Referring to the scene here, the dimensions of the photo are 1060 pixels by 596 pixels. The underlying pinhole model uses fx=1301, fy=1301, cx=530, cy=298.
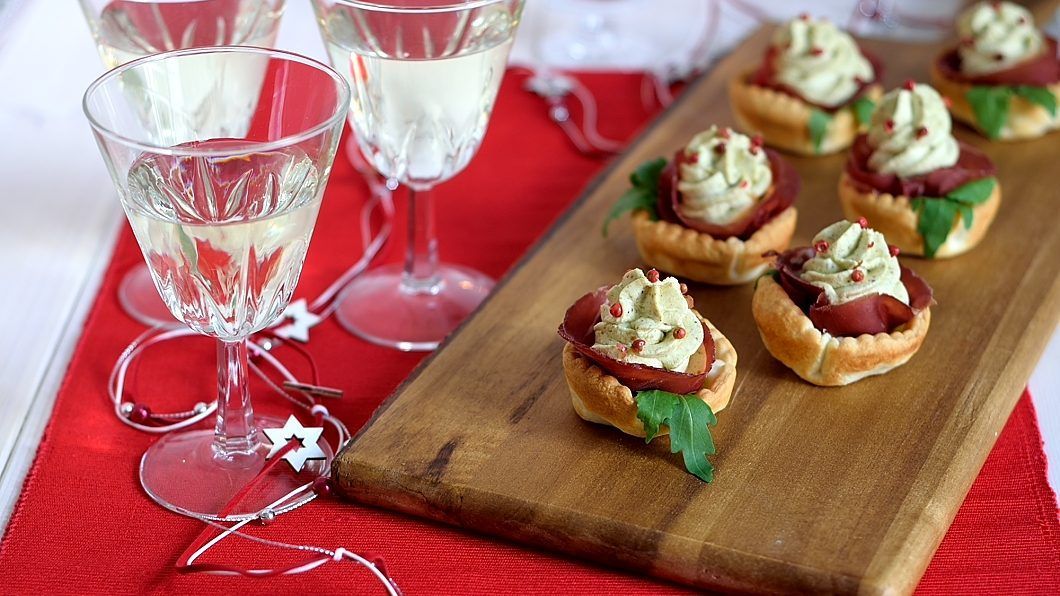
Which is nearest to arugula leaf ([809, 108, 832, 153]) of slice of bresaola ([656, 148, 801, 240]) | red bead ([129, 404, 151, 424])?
slice of bresaola ([656, 148, 801, 240])

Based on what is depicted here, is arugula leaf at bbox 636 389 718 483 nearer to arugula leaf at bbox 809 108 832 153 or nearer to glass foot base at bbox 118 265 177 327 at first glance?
Result: glass foot base at bbox 118 265 177 327

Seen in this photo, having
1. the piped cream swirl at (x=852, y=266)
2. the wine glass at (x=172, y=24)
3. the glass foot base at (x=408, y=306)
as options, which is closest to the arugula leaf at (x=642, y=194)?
the glass foot base at (x=408, y=306)

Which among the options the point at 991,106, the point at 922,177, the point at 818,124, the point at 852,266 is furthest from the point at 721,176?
the point at 991,106

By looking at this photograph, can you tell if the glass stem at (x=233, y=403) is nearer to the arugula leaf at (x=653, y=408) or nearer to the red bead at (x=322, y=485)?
the red bead at (x=322, y=485)

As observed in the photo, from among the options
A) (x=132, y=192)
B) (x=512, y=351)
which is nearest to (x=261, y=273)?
(x=132, y=192)

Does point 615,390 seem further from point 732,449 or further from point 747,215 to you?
point 747,215

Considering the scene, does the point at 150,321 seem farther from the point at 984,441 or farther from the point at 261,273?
the point at 984,441

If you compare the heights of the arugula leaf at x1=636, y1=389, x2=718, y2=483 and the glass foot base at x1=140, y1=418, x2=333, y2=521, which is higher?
the arugula leaf at x1=636, y1=389, x2=718, y2=483
